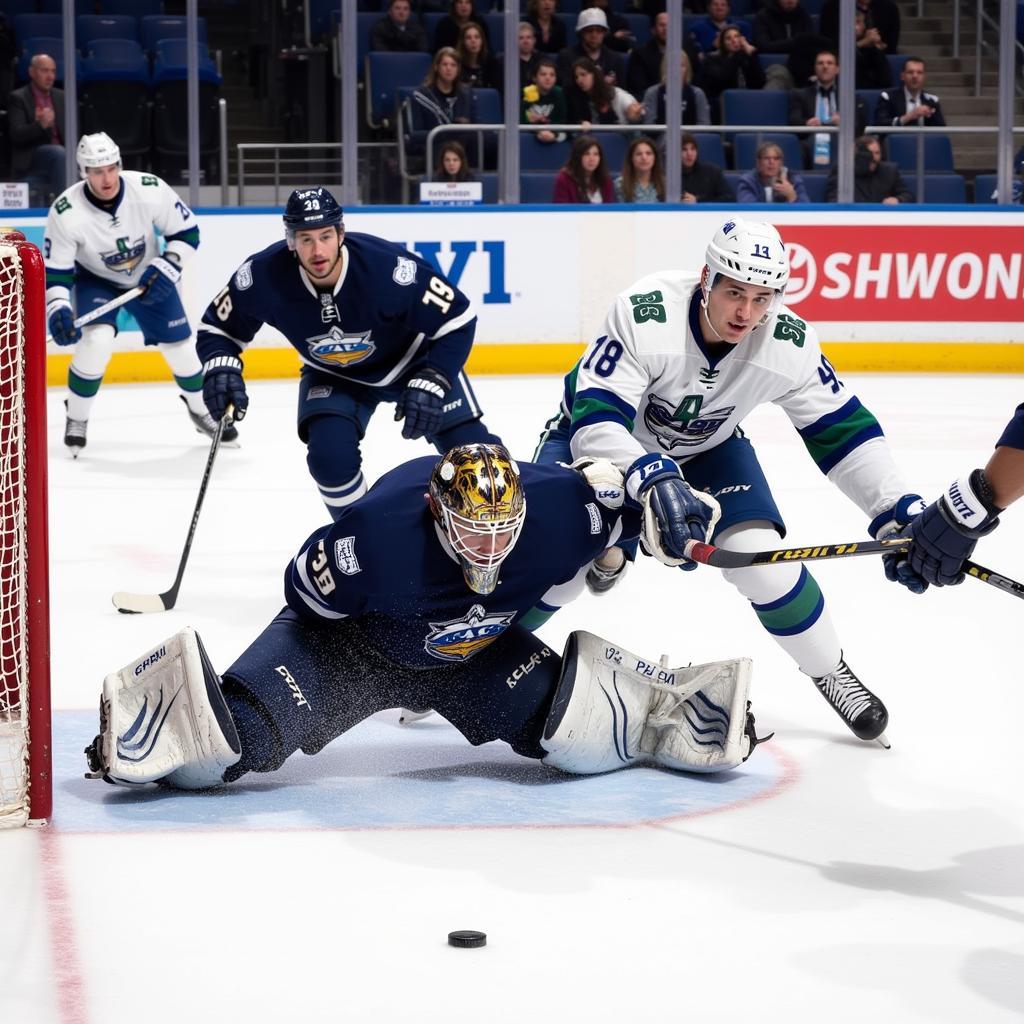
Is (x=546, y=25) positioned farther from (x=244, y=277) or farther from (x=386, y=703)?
(x=386, y=703)

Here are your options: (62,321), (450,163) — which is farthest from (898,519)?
(450,163)

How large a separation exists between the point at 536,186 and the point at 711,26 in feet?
5.09

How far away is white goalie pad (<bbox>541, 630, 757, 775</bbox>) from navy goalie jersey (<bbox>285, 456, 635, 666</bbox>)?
0.57 feet

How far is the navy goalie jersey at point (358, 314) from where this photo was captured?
456cm

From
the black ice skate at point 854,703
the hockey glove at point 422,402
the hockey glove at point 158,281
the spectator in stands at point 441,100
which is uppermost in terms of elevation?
the spectator in stands at point 441,100

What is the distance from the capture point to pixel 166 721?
3238mm

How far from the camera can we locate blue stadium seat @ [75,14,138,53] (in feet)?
31.0

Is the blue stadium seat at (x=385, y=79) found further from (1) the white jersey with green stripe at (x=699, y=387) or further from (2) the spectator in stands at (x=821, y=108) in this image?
(1) the white jersey with green stripe at (x=699, y=387)

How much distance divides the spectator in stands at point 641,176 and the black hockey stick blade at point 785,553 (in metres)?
6.59

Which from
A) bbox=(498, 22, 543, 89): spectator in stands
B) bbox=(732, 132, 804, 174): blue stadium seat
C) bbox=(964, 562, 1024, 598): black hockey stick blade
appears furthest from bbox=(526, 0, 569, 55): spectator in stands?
bbox=(964, 562, 1024, 598): black hockey stick blade

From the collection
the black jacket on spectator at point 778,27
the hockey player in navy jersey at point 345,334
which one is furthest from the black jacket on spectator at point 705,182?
the hockey player in navy jersey at point 345,334

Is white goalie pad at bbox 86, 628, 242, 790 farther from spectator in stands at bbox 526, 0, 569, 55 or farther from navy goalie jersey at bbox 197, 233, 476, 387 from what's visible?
spectator in stands at bbox 526, 0, 569, 55

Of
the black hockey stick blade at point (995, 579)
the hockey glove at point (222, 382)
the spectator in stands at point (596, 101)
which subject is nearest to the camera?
the black hockey stick blade at point (995, 579)

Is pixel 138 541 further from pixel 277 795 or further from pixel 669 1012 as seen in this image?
pixel 669 1012
